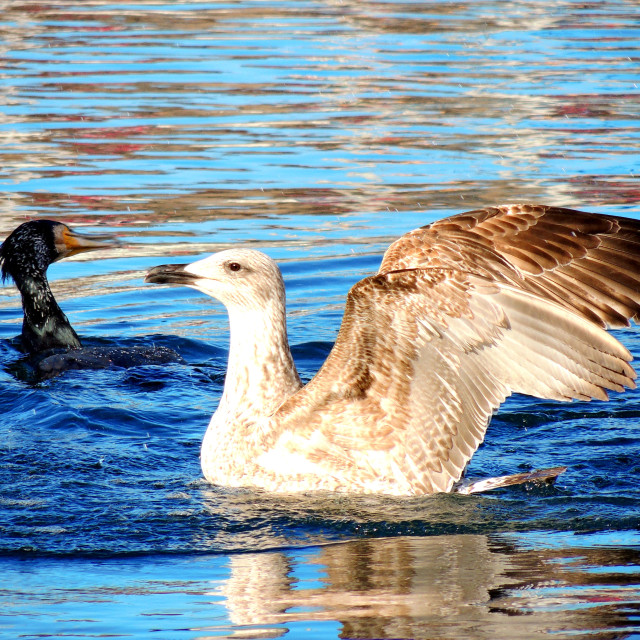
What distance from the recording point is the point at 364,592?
5035 millimetres

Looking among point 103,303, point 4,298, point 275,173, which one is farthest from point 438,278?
point 275,173

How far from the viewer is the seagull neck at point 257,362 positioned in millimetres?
6594

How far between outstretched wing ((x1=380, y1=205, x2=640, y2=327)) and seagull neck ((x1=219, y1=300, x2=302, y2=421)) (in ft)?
2.21

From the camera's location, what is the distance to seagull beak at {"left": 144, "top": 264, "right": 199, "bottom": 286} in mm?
6395

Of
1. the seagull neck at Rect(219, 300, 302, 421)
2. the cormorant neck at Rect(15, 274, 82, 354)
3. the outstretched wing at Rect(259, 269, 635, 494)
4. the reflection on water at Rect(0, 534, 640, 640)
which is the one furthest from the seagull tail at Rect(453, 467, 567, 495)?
the cormorant neck at Rect(15, 274, 82, 354)

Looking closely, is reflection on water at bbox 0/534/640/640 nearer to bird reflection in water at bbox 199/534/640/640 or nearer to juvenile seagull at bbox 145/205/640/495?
bird reflection in water at bbox 199/534/640/640

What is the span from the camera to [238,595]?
16.7 ft

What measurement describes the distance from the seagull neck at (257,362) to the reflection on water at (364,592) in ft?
3.63

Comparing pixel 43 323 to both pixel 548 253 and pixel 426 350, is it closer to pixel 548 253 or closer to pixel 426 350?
pixel 426 350

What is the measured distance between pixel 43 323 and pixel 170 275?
3.65 meters

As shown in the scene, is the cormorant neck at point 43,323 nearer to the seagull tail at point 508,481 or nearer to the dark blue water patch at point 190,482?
the dark blue water patch at point 190,482

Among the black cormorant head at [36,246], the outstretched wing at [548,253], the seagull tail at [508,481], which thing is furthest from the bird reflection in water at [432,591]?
the black cormorant head at [36,246]

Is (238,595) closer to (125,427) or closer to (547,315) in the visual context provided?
(547,315)

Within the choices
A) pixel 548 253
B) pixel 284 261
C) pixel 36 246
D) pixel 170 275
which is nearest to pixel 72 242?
pixel 36 246
